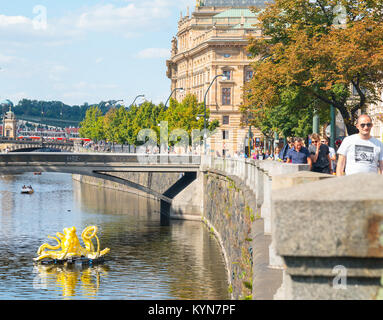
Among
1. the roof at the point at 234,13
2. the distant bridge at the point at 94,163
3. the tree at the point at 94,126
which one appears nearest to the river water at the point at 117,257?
the distant bridge at the point at 94,163

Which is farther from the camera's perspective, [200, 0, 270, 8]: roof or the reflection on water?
[200, 0, 270, 8]: roof

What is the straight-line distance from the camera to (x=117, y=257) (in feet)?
143

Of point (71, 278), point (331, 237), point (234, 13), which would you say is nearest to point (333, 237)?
point (331, 237)

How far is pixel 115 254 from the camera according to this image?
1772 inches

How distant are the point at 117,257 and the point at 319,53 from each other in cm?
1811

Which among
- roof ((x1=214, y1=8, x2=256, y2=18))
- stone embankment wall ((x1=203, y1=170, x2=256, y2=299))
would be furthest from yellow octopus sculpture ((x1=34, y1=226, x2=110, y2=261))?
roof ((x1=214, y1=8, x2=256, y2=18))

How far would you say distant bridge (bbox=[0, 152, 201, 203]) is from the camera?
58781 millimetres

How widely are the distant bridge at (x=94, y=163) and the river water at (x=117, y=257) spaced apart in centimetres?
415

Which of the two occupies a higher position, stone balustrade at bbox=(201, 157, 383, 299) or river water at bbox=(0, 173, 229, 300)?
stone balustrade at bbox=(201, 157, 383, 299)

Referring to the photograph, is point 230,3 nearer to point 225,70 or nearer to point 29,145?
point 225,70

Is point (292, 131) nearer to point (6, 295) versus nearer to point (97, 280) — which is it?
point (97, 280)

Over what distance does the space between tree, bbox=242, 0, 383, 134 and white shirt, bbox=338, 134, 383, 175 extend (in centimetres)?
2112

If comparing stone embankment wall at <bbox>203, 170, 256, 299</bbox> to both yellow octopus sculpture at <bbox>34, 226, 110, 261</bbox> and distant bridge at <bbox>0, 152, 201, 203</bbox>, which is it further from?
yellow octopus sculpture at <bbox>34, 226, 110, 261</bbox>

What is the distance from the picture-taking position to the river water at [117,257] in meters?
33.7
